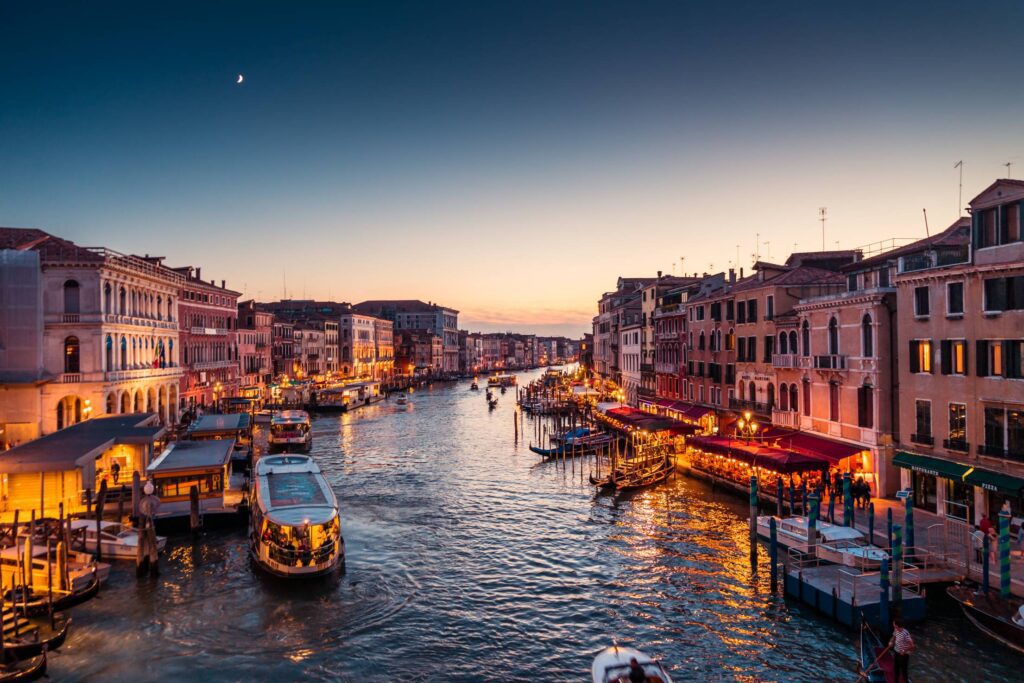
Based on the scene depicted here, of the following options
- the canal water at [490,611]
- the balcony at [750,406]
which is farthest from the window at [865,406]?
the balcony at [750,406]

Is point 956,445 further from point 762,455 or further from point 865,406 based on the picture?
point 762,455

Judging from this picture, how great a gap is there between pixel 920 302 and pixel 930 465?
539 centimetres

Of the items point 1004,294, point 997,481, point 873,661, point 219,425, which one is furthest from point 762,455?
point 219,425

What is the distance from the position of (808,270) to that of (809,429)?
8221 millimetres

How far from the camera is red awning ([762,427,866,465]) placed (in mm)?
26275

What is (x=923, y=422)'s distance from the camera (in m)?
23.1

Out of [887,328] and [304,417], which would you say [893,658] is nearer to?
[887,328]

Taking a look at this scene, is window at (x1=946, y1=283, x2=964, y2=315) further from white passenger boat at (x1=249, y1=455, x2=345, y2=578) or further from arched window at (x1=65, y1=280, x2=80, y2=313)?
arched window at (x1=65, y1=280, x2=80, y2=313)

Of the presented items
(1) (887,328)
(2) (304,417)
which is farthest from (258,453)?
(1) (887,328)

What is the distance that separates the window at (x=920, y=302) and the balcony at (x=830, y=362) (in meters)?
4.42

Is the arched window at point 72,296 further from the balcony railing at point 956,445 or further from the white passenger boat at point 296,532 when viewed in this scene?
the balcony railing at point 956,445

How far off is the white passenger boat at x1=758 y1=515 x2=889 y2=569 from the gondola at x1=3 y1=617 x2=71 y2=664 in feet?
61.5

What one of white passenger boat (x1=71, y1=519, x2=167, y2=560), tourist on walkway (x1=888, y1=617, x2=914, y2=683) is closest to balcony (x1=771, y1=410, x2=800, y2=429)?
tourist on walkway (x1=888, y1=617, x2=914, y2=683)

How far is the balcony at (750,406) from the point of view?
3428 cm
